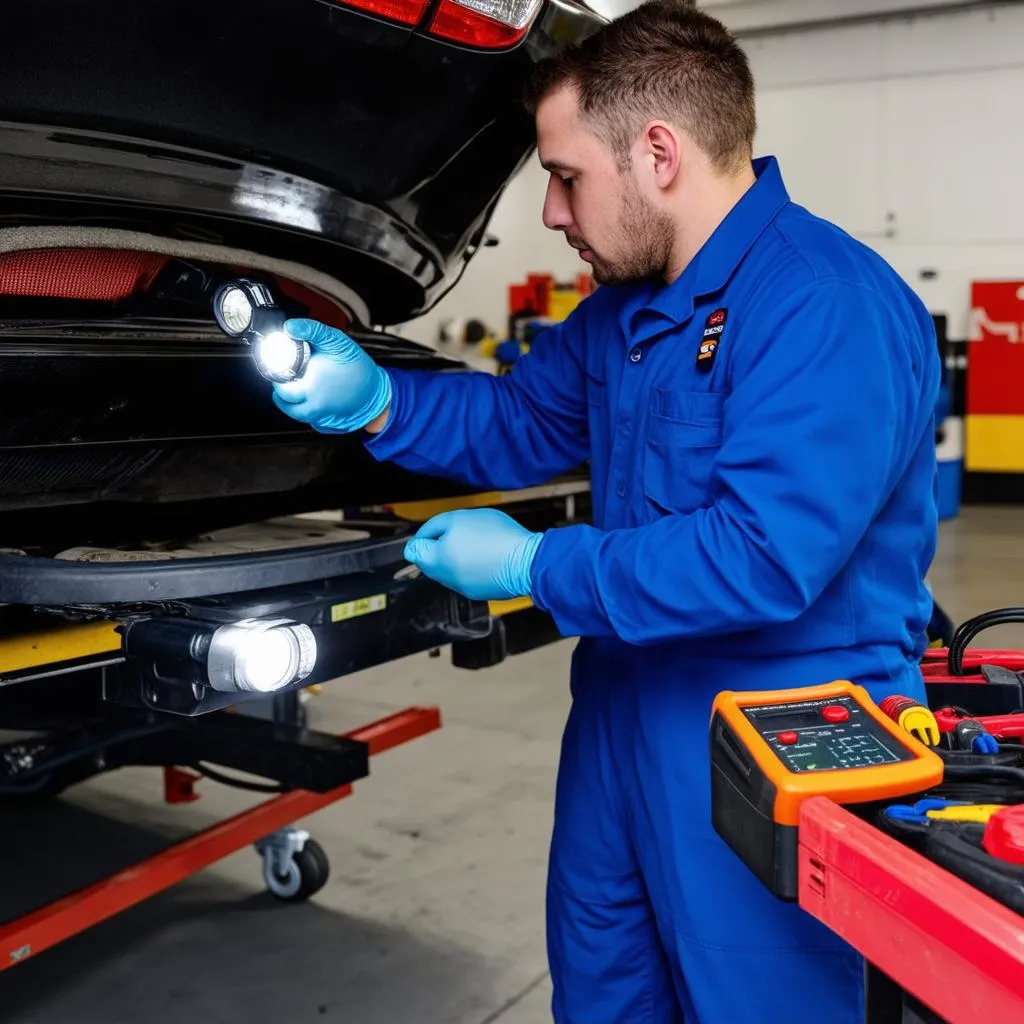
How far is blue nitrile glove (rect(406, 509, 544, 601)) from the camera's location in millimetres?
1383

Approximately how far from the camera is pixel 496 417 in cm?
176

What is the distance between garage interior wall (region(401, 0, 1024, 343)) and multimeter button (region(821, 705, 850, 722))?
8739 millimetres

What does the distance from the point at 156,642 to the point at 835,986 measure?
0.88 metres

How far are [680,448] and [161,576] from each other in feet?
2.06

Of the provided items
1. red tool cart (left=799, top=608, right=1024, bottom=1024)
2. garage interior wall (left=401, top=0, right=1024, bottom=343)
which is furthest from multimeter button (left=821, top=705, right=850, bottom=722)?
garage interior wall (left=401, top=0, right=1024, bottom=343)

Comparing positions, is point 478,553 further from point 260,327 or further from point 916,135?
point 916,135

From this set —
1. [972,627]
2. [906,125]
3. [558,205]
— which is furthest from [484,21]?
[906,125]

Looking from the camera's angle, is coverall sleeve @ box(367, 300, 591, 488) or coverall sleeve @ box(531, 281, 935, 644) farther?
coverall sleeve @ box(367, 300, 591, 488)

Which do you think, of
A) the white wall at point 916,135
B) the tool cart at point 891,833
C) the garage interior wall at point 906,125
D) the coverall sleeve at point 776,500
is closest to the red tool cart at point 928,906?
the tool cart at point 891,833

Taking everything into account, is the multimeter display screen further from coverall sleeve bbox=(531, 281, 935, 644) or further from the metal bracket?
the metal bracket

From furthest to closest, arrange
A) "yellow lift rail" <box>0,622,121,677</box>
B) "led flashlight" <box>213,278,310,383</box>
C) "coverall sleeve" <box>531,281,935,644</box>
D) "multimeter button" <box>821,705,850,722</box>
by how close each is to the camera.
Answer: "led flashlight" <box>213,278,310,383</box>, "yellow lift rail" <box>0,622,121,677</box>, "coverall sleeve" <box>531,281,935,644</box>, "multimeter button" <box>821,705,850,722</box>

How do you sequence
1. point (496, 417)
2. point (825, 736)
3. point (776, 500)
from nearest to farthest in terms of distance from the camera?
point (825, 736)
point (776, 500)
point (496, 417)

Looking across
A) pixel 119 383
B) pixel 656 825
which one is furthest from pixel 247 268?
pixel 656 825

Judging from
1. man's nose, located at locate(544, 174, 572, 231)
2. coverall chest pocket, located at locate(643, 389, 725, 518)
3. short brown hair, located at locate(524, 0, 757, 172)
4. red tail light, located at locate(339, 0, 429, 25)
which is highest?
red tail light, located at locate(339, 0, 429, 25)
